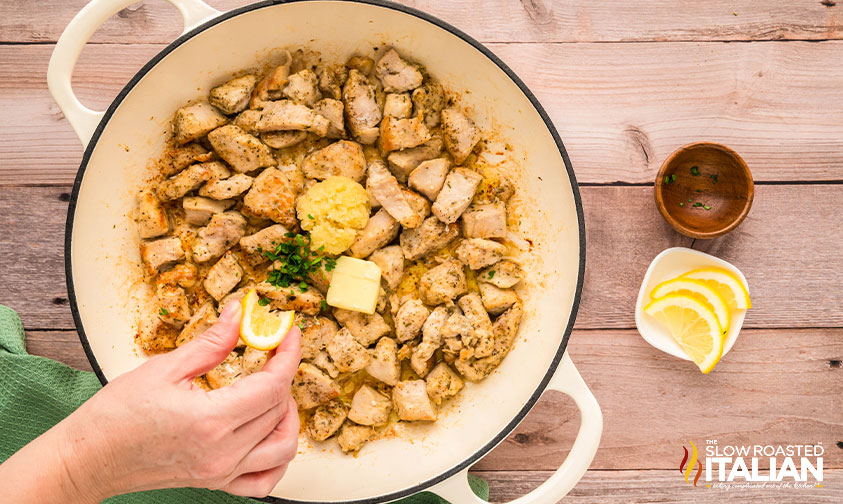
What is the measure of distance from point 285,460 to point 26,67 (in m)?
2.20

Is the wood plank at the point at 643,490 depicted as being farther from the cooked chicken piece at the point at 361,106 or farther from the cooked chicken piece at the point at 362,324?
the cooked chicken piece at the point at 361,106

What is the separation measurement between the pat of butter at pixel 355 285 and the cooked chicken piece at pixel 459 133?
24.7 inches

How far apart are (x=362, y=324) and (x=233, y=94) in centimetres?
116

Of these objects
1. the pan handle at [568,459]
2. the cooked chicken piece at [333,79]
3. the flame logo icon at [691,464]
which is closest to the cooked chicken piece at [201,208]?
the cooked chicken piece at [333,79]

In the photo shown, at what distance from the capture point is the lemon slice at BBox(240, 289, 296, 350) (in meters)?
2.35

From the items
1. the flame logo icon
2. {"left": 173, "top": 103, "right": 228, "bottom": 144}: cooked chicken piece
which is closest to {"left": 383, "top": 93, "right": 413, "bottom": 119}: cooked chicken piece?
{"left": 173, "top": 103, "right": 228, "bottom": 144}: cooked chicken piece

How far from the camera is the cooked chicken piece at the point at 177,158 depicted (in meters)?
2.71

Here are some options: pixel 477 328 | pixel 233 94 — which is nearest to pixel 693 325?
pixel 477 328

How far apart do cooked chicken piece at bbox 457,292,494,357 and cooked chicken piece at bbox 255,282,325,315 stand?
0.66 m

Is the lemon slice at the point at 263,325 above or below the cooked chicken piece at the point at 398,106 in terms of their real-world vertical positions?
below

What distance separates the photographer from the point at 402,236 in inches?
110

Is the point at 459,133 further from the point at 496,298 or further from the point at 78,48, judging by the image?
the point at 78,48

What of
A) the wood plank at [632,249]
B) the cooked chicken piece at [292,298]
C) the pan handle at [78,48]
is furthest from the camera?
the wood plank at [632,249]

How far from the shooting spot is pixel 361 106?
2.71m
